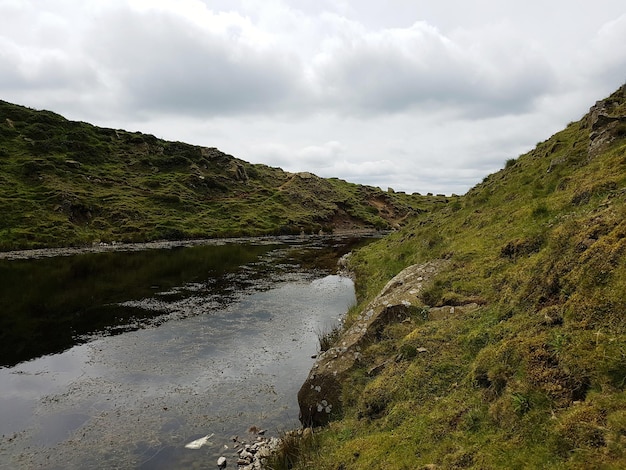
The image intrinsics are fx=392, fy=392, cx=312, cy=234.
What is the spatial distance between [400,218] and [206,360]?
456ft

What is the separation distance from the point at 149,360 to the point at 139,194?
313ft

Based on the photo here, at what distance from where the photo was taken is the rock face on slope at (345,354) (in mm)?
14797

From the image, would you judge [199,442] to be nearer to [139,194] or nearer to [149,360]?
[149,360]

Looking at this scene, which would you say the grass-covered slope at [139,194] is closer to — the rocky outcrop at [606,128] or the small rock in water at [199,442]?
the small rock in water at [199,442]

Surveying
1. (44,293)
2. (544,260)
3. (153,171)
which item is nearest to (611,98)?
(544,260)

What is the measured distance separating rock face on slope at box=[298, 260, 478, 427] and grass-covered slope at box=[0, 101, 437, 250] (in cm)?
7109

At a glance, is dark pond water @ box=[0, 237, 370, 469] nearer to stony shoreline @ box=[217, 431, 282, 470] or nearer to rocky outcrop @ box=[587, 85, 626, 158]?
stony shoreline @ box=[217, 431, 282, 470]

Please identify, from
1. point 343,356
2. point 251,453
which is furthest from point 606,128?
point 251,453

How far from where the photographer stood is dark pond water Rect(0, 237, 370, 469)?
48.7 ft

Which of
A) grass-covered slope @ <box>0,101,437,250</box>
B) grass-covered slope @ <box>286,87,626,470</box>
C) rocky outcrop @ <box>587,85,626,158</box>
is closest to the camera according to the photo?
grass-covered slope @ <box>286,87,626,470</box>

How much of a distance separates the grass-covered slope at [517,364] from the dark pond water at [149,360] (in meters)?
5.53

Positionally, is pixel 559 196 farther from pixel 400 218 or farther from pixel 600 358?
pixel 400 218

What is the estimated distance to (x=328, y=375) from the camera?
50.3 feet

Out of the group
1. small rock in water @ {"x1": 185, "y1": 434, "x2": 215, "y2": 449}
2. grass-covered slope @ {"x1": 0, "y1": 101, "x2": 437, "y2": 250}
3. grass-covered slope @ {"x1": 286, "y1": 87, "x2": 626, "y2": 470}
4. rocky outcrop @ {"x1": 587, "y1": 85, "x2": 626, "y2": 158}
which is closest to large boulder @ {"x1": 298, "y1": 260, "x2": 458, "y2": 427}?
grass-covered slope @ {"x1": 286, "y1": 87, "x2": 626, "y2": 470}
